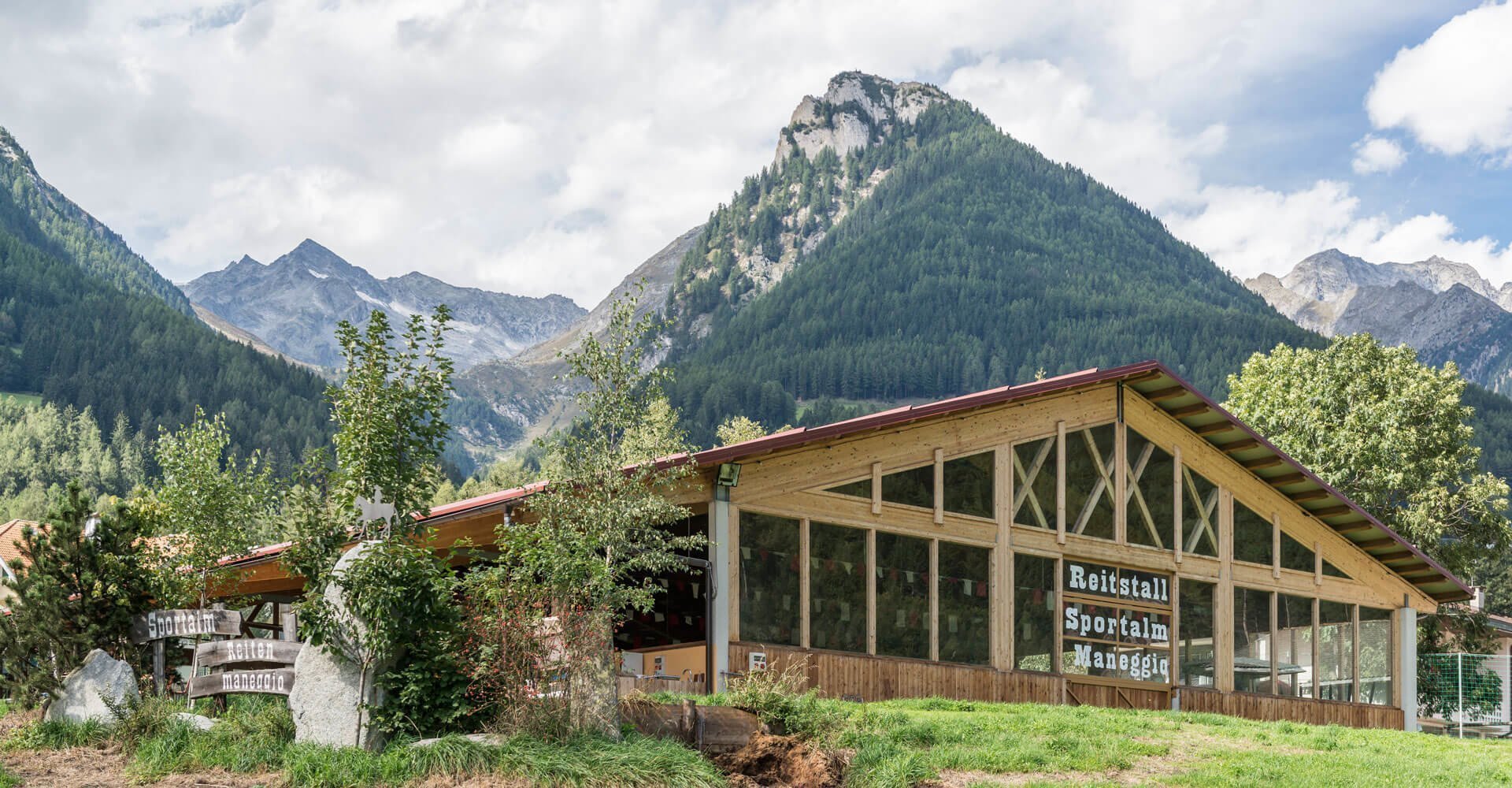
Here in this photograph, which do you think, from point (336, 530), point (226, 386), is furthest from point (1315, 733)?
point (226, 386)

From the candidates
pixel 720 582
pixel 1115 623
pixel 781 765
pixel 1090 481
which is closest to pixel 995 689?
pixel 1115 623

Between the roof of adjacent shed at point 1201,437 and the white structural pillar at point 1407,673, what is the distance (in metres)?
1.08

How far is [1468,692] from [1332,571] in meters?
9.11

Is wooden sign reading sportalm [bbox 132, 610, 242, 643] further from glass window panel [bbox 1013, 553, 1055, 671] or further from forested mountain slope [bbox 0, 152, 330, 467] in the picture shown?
forested mountain slope [bbox 0, 152, 330, 467]

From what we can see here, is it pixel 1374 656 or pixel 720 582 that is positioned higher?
pixel 720 582

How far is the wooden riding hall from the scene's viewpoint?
19.8 m

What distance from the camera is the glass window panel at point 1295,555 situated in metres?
27.0

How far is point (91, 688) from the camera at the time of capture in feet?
47.2

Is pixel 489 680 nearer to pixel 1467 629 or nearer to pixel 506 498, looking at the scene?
pixel 506 498

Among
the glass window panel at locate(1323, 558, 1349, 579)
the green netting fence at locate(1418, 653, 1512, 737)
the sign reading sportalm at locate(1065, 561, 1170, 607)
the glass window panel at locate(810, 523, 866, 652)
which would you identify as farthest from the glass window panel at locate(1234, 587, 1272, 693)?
the green netting fence at locate(1418, 653, 1512, 737)

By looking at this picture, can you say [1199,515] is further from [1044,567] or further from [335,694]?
[335,694]

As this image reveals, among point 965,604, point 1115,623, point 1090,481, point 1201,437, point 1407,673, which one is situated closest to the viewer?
point 965,604

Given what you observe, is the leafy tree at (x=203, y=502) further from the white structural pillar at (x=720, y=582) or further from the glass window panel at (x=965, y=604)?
the glass window panel at (x=965, y=604)

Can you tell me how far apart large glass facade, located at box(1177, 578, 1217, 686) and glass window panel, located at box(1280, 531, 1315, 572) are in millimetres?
2127
